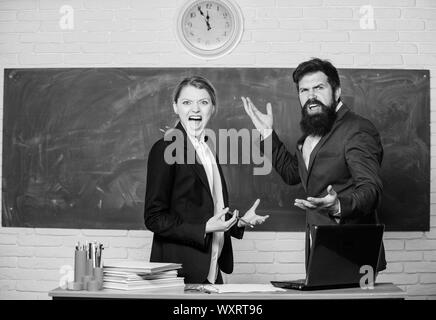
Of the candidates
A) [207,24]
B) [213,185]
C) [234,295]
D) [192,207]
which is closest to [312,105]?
[213,185]

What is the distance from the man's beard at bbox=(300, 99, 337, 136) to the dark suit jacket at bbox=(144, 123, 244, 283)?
2.52ft

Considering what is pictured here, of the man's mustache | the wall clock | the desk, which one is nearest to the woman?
the wall clock

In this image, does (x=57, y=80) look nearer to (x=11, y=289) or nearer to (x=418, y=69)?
(x=11, y=289)

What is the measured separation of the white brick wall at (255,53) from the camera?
4523mm

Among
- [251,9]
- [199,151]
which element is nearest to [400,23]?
[251,9]

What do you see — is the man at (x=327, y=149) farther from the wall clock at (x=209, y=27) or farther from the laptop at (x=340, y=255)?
the laptop at (x=340, y=255)

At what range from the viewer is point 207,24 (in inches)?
181

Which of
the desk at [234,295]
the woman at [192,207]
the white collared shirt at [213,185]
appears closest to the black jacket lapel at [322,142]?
the woman at [192,207]

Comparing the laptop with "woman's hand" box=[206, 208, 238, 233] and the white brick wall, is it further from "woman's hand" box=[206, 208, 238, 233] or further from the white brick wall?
the white brick wall

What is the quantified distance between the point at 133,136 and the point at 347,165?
144cm

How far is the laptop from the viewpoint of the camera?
2.79 meters

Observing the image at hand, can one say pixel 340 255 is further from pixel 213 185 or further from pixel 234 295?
pixel 213 185

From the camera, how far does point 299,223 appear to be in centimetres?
451

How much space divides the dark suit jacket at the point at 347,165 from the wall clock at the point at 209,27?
2.95 feet
